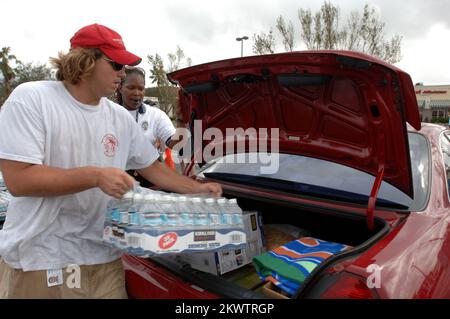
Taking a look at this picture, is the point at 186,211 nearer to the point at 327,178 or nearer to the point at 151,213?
the point at 151,213

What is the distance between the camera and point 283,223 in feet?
8.32

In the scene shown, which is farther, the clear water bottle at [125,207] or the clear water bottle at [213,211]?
the clear water bottle at [213,211]

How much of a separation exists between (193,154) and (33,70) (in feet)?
121

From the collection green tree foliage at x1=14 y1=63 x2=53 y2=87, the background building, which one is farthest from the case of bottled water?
the background building

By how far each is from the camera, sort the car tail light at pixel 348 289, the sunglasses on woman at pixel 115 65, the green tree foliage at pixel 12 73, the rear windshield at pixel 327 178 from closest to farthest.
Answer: the car tail light at pixel 348 289, the sunglasses on woman at pixel 115 65, the rear windshield at pixel 327 178, the green tree foliage at pixel 12 73

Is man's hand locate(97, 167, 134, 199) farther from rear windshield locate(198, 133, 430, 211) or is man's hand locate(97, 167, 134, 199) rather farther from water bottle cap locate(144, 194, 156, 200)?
rear windshield locate(198, 133, 430, 211)

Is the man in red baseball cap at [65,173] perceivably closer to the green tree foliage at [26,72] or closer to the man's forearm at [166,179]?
the man's forearm at [166,179]

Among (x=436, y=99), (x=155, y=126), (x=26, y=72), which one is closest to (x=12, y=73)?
(x=26, y=72)

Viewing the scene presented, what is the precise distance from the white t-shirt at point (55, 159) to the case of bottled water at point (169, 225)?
0.17m

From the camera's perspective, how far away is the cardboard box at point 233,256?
1852mm

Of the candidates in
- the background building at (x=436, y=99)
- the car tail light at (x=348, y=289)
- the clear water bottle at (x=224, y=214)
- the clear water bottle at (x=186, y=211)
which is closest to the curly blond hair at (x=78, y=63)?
the clear water bottle at (x=186, y=211)

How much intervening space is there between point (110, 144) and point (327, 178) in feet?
4.36
